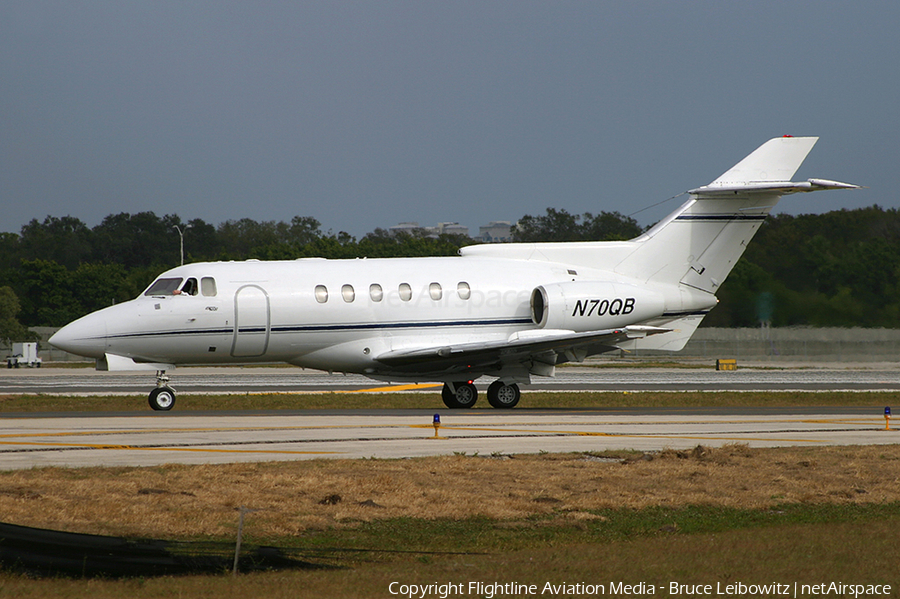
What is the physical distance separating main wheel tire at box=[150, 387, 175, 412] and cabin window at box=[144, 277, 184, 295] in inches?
97.7

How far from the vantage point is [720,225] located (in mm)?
29031

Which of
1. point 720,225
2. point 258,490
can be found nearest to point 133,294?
point 720,225

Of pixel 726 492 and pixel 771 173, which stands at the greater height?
pixel 771 173

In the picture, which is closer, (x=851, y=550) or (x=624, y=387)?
(x=851, y=550)

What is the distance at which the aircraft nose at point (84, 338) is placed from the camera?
946 inches

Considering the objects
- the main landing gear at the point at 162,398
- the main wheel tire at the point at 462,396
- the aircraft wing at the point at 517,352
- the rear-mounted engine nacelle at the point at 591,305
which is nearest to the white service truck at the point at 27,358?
the main landing gear at the point at 162,398

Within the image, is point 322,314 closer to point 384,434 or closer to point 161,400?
point 161,400

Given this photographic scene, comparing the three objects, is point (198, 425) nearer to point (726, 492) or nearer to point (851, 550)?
point (726, 492)

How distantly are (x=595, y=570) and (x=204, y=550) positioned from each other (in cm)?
351

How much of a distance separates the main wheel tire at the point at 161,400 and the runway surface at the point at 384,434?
156 centimetres

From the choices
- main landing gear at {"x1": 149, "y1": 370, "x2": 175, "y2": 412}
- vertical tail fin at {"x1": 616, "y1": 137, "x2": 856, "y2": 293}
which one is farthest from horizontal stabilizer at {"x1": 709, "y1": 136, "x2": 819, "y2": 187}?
main landing gear at {"x1": 149, "y1": 370, "x2": 175, "y2": 412}

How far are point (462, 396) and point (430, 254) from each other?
4301 centimetres

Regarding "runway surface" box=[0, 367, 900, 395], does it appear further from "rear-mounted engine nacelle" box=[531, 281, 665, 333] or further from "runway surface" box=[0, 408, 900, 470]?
"runway surface" box=[0, 408, 900, 470]

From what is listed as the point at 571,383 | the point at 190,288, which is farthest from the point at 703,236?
the point at 190,288
